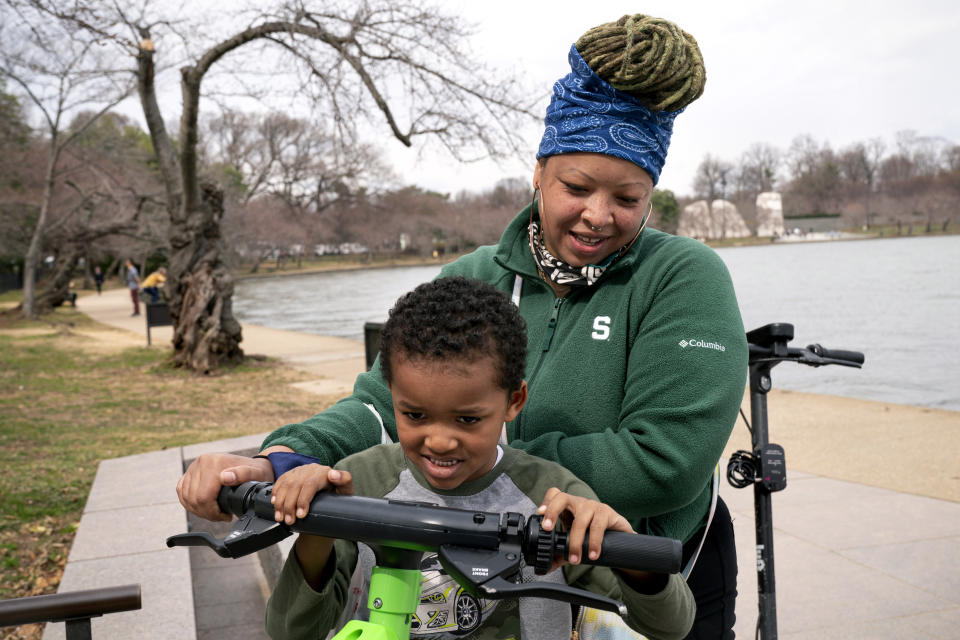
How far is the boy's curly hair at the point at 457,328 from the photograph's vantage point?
1.51 m

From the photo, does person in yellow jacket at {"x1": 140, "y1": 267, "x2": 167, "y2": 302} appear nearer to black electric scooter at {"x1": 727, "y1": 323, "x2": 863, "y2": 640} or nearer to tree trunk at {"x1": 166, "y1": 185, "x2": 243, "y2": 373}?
tree trunk at {"x1": 166, "y1": 185, "x2": 243, "y2": 373}

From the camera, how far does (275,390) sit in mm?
11484

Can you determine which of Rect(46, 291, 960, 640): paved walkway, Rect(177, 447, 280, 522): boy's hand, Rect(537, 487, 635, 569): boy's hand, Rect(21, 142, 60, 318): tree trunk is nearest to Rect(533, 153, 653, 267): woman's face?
Rect(537, 487, 635, 569): boy's hand

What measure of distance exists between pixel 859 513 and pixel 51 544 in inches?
217

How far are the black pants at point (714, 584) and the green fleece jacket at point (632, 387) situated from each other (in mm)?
185

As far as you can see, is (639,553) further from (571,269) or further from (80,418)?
(80,418)

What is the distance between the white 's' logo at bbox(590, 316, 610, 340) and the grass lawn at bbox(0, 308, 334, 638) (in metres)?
3.65

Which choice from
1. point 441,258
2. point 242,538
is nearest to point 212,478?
point 242,538

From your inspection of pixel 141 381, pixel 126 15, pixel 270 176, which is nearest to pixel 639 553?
pixel 141 381

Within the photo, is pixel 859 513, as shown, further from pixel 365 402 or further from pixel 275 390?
pixel 275 390

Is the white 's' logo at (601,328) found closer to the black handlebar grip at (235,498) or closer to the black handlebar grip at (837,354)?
the black handlebar grip at (235,498)

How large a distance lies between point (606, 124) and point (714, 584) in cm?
122

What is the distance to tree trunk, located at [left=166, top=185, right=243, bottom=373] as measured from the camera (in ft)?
41.9

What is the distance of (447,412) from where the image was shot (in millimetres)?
1504
